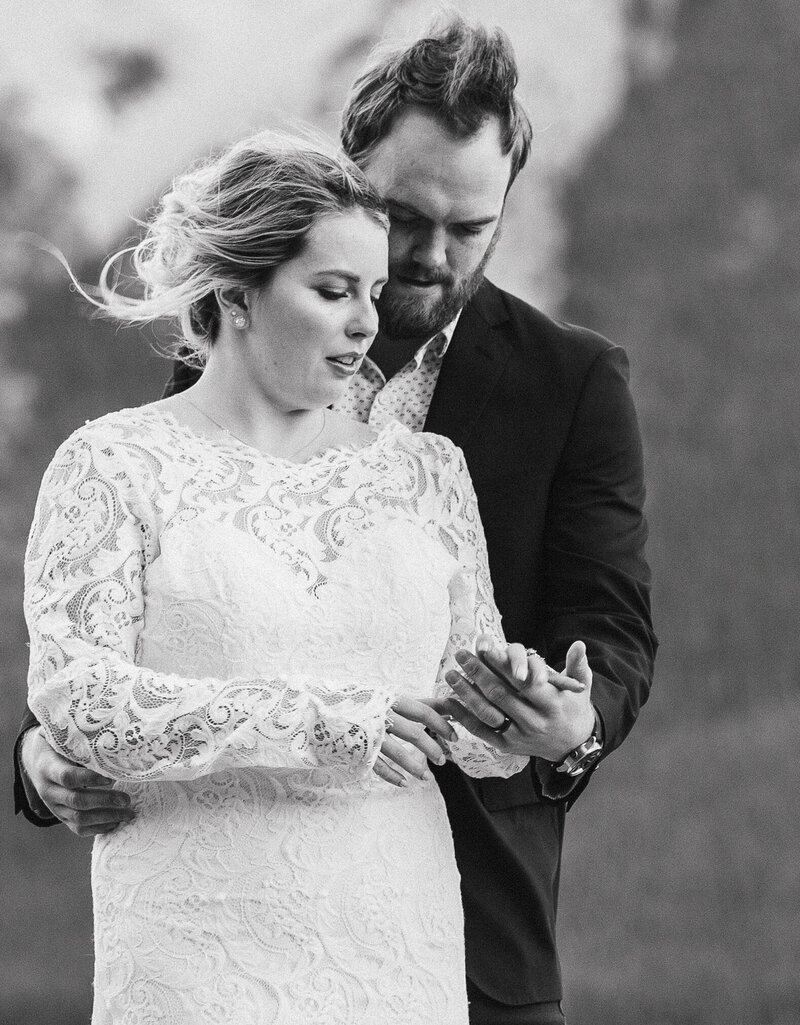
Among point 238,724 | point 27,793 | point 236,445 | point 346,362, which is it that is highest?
point 346,362

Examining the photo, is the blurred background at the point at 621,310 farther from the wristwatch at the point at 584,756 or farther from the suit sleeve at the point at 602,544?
the wristwatch at the point at 584,756

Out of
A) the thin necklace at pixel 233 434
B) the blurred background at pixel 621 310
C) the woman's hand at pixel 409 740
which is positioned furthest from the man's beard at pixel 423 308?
the blurred background at pixel 621 310

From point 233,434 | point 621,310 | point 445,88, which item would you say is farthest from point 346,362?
point 621,310

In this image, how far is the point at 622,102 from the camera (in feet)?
18.4

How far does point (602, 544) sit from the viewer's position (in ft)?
7.38

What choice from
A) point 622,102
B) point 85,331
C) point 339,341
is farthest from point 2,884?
point 339,341

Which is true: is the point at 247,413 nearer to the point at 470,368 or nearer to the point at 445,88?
the point at 470,368

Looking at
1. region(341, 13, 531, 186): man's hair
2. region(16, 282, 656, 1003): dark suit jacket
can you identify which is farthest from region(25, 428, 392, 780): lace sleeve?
region(341, 13, 531, 186): man's hair

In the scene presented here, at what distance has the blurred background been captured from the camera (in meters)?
5.27

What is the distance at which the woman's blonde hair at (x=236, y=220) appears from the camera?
1.86m

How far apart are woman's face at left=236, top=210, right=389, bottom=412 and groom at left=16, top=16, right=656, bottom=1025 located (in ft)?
1.11

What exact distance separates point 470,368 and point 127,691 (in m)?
0.91

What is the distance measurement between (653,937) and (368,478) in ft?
12.0

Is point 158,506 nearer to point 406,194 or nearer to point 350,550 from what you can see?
point 350,550
